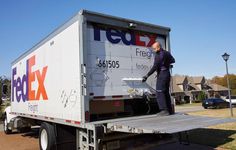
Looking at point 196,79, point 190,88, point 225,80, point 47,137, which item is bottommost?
point 47,137

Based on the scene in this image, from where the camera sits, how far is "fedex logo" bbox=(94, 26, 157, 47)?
655cm

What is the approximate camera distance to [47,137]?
23.2ft

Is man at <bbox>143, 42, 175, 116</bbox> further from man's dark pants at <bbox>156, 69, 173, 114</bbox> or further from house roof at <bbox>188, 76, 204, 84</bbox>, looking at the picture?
house roof at <bbox>188, 76, 204, 84</bbox>

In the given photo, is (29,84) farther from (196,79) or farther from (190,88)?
(196,79)

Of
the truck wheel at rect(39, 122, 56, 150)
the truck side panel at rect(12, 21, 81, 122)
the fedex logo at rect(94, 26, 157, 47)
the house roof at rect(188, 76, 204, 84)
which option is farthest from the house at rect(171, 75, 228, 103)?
the truck wheel at rect(39, 122, 56, 150)

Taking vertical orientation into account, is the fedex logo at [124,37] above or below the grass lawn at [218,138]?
above

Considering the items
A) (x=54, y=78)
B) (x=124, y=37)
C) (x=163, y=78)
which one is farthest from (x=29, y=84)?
(x=163, y=78)

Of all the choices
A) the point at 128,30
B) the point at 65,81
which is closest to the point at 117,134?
the point at 65,81

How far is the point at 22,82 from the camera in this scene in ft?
34.6

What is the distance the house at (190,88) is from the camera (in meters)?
68.4

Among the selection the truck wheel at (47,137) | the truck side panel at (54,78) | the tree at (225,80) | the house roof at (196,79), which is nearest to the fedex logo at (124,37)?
the truck side panel at (54,78)

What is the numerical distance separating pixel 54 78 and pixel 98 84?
5.36 ft

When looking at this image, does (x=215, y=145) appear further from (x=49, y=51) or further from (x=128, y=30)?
(x=49, y=51)

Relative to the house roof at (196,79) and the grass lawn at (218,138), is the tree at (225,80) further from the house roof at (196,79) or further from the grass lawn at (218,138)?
the grass lawn at (218,138)
